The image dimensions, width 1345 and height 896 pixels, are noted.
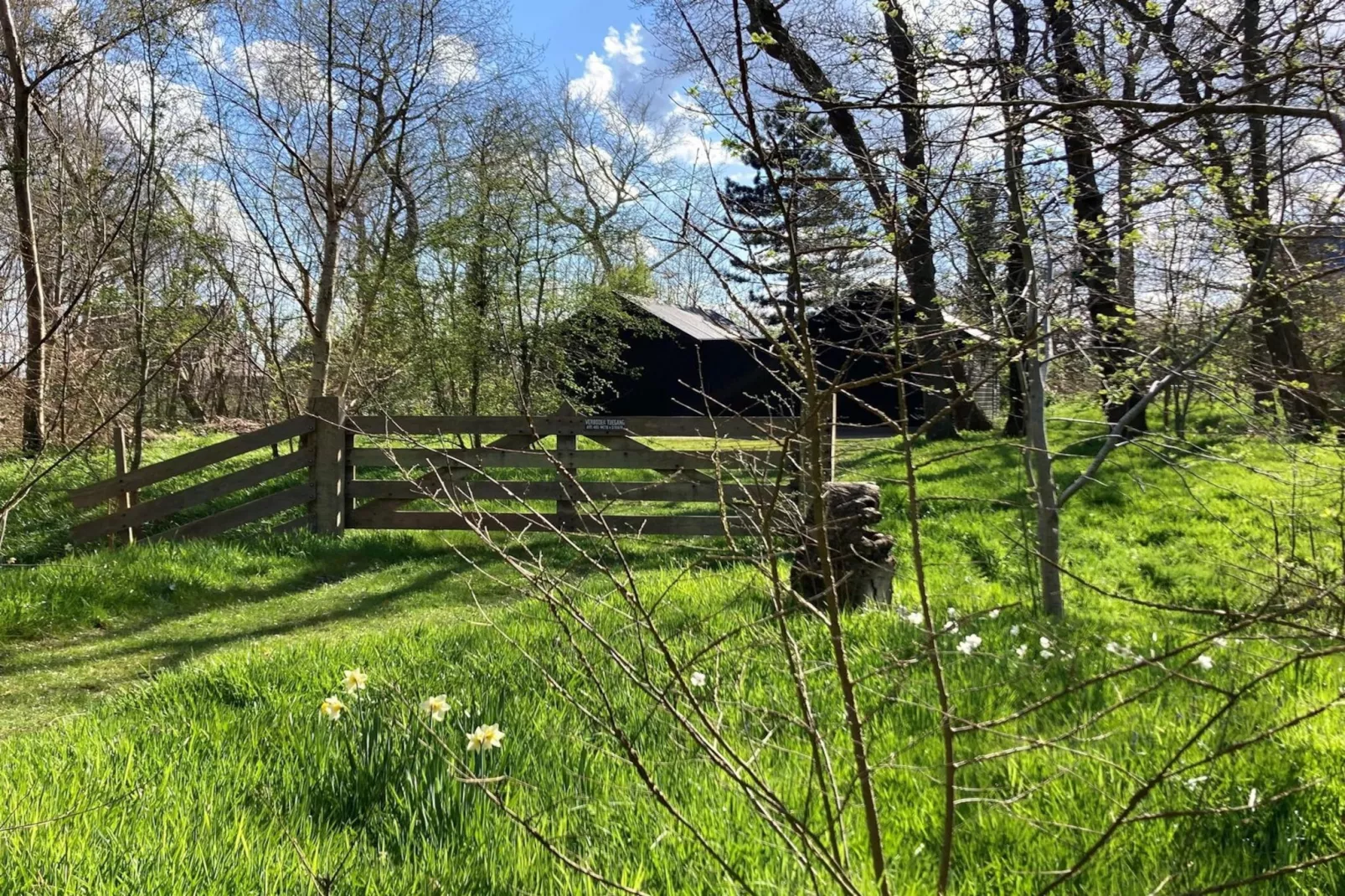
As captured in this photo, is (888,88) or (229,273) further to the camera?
(229,273)

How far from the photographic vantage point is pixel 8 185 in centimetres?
1199

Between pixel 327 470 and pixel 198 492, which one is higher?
pixel 327 470

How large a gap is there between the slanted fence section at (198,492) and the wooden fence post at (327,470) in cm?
9

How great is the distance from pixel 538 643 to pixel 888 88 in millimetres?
2962

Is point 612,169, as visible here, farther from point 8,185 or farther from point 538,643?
point 538,643

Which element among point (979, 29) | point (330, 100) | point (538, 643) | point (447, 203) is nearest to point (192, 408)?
point (447, 203)

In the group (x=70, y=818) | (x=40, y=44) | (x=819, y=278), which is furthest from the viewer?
(x=40, y=44)

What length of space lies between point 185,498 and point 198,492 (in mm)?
128

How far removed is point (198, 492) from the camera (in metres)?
7.92

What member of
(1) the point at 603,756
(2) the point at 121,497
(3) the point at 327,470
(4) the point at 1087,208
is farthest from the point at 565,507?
(1) the point at 603,756

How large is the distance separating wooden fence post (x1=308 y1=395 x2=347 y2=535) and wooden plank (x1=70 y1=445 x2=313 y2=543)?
0.64ft

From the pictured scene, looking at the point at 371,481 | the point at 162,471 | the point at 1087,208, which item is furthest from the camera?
the point at 371,481

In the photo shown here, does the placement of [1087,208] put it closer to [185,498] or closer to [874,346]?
[874,346]

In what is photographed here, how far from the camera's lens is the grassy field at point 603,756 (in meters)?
1.99
